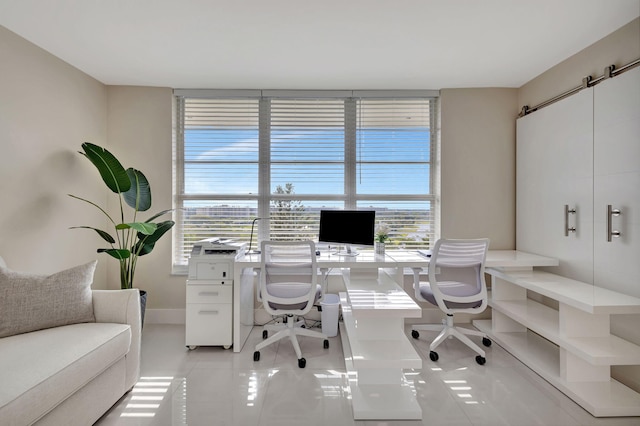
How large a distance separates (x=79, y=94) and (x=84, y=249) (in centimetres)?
159

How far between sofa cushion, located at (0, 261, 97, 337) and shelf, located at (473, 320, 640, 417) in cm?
339

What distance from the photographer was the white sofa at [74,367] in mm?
1422

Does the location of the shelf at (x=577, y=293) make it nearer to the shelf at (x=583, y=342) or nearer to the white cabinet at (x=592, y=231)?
the white cabinet at (x=592, y=231)

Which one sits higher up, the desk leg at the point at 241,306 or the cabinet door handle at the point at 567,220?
the cabinet door handle at the point at 567,220

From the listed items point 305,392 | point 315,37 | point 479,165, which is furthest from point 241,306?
point 479,165

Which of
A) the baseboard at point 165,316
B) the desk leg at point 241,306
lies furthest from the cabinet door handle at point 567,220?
the baseboard at point 165,316

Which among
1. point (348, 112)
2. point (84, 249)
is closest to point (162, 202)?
point (84, 249)

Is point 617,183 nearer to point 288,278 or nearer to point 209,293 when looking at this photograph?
point 288,278

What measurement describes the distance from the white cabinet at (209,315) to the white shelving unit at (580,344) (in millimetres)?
2622

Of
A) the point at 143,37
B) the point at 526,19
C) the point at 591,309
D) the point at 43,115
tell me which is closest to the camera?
the point at 591,309

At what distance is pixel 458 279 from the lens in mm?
2812

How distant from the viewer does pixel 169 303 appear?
355 cm

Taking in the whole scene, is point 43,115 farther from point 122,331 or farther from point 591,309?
point 591,309

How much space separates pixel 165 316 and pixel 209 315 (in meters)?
A: 1.03
